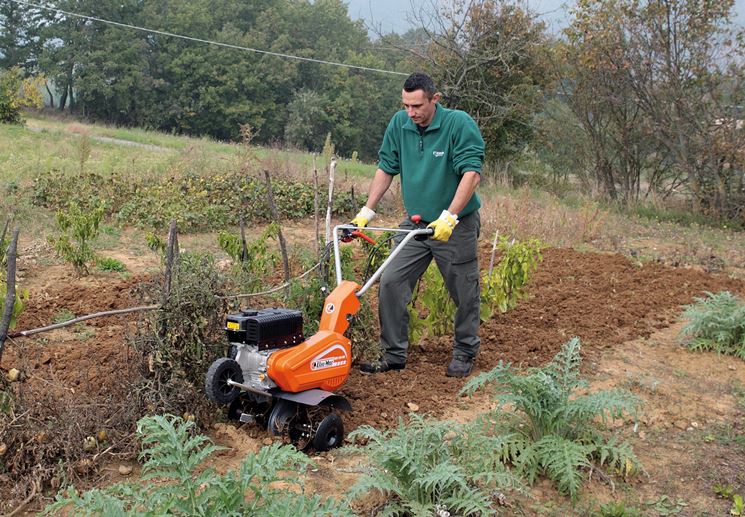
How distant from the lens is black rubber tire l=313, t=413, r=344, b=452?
4.06m

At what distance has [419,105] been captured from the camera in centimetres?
495

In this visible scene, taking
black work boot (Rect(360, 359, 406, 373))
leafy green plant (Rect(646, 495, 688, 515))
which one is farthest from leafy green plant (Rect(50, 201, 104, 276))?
leafy green plant (Rect(646, 495, 688, 515))

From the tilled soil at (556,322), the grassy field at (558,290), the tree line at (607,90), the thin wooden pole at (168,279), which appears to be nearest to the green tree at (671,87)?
the tree line at (607,90)

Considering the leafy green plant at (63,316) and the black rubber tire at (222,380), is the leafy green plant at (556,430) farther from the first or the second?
the leafy green plant at (63,316)

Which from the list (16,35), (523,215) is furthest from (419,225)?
(16,35)

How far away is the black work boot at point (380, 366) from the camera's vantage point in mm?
5228

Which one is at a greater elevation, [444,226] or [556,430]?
[444,226]

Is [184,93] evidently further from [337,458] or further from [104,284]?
[337,458]

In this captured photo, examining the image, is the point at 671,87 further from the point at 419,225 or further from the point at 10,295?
the point at 10,295

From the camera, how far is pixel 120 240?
952 centimetres

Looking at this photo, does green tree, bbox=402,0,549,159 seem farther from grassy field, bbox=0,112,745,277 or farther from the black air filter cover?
the black air filter cover

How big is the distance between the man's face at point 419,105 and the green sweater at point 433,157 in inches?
3.8

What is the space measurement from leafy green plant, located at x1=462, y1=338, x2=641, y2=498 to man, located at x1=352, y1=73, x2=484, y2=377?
1.18 meters

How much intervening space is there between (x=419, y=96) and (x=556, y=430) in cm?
217
